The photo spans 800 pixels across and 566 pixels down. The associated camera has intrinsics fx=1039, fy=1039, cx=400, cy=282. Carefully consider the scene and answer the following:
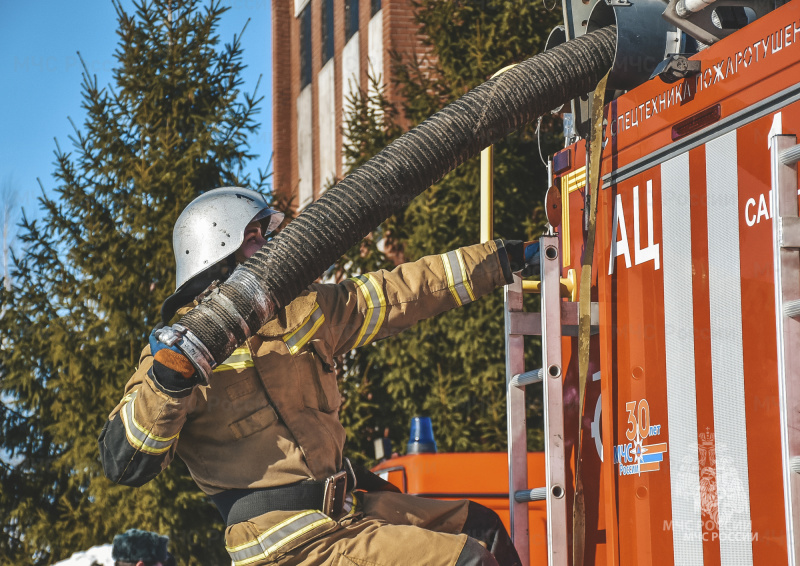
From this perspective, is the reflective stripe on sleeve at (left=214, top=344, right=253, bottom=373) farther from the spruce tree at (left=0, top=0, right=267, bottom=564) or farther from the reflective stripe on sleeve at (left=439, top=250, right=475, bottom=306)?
the spruce tree at (left=0, top=0, right=267, bottom=564)

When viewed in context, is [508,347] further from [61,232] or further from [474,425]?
[61,232]

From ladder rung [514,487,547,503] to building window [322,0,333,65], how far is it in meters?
16.4

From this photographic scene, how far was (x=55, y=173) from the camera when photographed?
11375mm

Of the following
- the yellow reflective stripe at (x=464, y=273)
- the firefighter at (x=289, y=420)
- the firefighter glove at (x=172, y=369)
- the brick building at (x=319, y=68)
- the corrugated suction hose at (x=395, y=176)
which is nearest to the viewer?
the firefighter glove at (x=172, y=369)

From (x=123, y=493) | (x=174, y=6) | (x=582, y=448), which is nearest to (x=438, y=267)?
(x=582, y=448)

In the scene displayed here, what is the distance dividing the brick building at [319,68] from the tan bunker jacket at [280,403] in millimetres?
11828

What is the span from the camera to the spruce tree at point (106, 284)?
10.6 meters

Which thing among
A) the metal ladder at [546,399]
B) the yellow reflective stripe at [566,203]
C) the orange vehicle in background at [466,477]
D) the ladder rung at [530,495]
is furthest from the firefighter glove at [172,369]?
the orange vehicle in background at [466,477]

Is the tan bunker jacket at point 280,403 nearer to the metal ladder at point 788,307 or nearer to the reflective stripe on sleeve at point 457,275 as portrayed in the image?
the reflective stripe on sleeve at point 457,275

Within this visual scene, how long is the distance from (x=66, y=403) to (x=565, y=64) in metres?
8.53

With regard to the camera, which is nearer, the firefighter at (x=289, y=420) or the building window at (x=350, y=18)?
the firefighter at (x=289, y=420)

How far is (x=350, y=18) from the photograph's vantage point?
18156mm

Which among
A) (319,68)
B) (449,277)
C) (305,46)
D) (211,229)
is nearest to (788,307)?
(449,277)

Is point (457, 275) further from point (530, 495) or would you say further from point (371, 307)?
point (530, 495)
